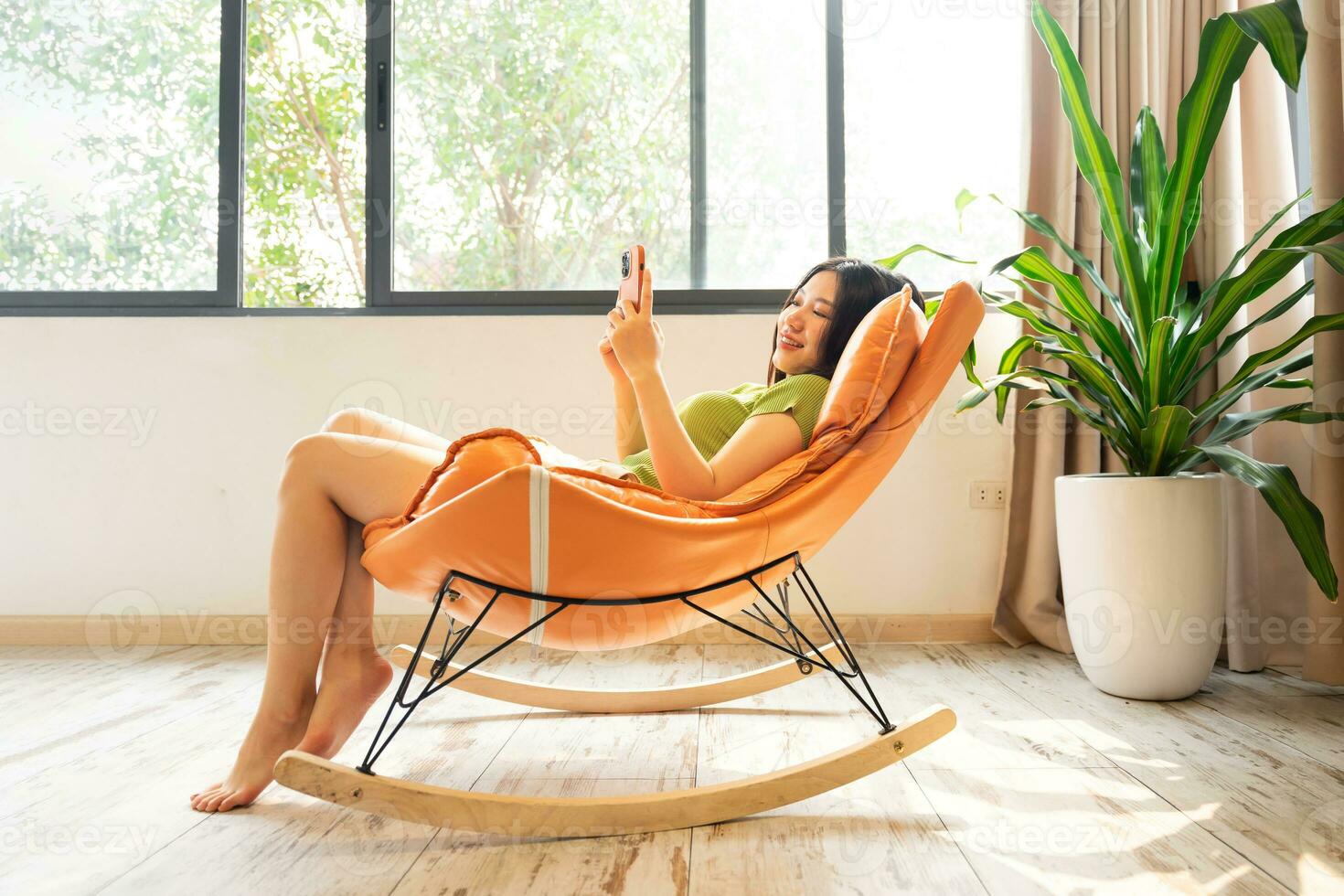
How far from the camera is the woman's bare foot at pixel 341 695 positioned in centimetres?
127

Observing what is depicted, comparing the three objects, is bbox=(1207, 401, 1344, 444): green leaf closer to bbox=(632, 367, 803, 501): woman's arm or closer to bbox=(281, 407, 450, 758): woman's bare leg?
bbox=(632, 367, 803, 501): woman's arm

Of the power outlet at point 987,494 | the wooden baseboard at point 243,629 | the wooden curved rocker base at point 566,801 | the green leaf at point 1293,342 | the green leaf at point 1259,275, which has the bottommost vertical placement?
the wooden baseboard at point 243,629

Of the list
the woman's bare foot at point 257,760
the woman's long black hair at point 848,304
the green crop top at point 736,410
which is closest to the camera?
the woman's bare foot at point 257,760

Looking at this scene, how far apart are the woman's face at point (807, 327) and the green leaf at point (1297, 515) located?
97cm

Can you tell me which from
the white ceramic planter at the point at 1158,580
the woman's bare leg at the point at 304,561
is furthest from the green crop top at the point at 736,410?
the white ceramic planter at the point at 1158,580

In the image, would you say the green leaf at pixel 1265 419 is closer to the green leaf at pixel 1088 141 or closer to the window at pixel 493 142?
the green leaf at pixel 1088 141

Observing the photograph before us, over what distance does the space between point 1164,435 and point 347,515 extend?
162 centimetres

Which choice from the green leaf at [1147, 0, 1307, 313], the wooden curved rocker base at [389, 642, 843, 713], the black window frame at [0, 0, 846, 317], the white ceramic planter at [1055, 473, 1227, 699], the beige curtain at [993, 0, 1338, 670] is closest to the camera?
the green leaf at [1147, 0, 1307, 313]

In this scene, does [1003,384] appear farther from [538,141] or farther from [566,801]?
[538,141]

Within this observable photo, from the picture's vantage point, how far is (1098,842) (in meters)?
1.13

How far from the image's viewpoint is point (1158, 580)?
185 cm

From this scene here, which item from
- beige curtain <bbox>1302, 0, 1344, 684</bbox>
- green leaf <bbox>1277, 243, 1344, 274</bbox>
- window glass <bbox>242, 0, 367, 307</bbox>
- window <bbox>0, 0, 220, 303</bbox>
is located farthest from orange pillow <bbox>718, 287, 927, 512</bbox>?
window <bbox>0, 0, 220, 303</bbox>

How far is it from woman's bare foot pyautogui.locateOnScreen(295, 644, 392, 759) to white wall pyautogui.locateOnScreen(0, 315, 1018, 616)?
118 centimetres

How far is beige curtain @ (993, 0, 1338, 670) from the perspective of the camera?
2195 mm
